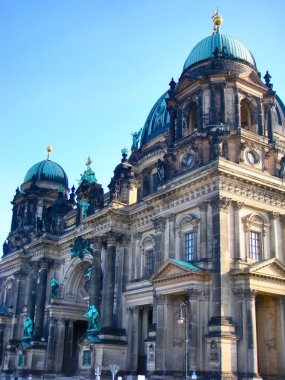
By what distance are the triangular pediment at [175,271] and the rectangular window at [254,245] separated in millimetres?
3548

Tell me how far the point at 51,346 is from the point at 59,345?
717 millimetres

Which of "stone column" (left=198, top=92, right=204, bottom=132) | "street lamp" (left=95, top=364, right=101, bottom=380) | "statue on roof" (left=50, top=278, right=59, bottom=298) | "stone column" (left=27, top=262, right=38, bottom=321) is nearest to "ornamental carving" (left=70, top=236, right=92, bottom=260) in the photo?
"statue on roof" (left=50, top=278, right=59, bottom=298)

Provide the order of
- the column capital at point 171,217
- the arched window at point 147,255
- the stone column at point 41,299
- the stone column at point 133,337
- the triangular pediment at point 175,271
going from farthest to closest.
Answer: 1. the stone column at point 41,299
2. the arched window at point 147,255
3. the stone column at point 133,337
4. the column capital at point 171,217
5. the triangular pediment at point 175,271

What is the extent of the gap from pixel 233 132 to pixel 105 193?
682 inches

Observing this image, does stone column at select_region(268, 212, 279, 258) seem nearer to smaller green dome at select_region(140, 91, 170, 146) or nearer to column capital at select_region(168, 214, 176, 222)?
column capital at select_region(168, 214, 176, 222)

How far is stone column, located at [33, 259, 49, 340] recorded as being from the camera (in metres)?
48.5

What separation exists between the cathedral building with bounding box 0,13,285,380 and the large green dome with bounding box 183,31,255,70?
0.35 feet

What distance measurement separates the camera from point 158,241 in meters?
36.2

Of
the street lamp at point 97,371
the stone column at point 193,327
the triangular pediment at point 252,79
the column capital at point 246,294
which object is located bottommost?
the street lamp at point 97,371

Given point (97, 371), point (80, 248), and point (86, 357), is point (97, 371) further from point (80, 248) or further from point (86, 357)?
point (80, 248)

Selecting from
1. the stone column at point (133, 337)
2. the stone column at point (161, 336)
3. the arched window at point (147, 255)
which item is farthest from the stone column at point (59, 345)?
the stone column at point (161, 336)

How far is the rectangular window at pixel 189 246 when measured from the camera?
33625 mm

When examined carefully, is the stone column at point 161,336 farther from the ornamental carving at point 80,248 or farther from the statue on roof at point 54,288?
the statue on roof at point 54,288

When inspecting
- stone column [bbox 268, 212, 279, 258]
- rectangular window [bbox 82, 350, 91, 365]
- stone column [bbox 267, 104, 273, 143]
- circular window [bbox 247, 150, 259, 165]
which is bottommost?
rectangular window [bbox 82, 350, 91, 365]
